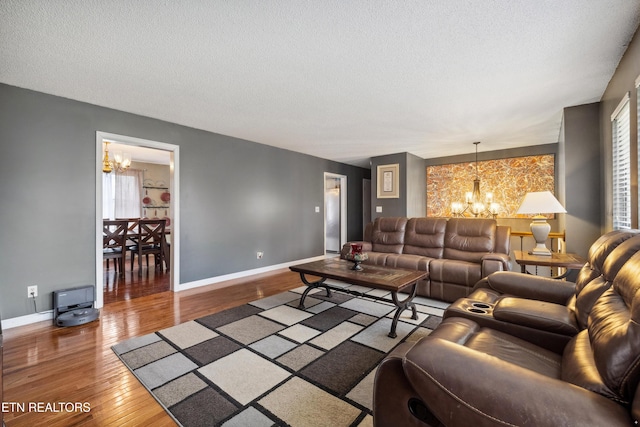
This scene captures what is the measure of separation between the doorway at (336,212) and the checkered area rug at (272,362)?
399 centimetres

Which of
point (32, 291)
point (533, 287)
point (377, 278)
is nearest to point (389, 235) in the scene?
point (377, 278)

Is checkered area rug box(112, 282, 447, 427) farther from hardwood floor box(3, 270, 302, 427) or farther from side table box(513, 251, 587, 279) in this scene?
→ side table box(513, 251, 587, 279)

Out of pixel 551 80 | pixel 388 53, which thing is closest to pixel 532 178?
pixel 551 80

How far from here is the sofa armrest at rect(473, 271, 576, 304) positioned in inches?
72.6

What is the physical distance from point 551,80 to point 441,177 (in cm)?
384

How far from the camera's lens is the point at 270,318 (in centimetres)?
287

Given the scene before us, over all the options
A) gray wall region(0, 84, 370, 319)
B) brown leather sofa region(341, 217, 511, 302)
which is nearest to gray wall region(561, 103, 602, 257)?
brown leather sofa region(341, 217, 511, 302)

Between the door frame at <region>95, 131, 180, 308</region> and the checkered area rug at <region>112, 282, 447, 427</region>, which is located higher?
the door frame at <region>95, 131, 180, 308</region>

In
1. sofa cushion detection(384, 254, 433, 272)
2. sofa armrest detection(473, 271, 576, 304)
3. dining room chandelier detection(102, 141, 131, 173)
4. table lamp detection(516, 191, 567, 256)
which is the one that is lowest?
sofa cushion detection(384, 254, 433, 272)

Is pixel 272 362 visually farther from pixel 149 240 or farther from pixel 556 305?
pixel 149 240

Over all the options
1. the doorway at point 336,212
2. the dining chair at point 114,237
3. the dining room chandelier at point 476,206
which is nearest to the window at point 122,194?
the dining chair at point 114,237

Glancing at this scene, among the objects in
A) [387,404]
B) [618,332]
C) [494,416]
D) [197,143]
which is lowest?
[387,404]

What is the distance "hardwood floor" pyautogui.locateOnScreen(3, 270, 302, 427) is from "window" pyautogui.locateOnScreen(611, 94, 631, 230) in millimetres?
3690

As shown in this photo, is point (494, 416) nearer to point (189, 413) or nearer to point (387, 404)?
point (387, 404)
